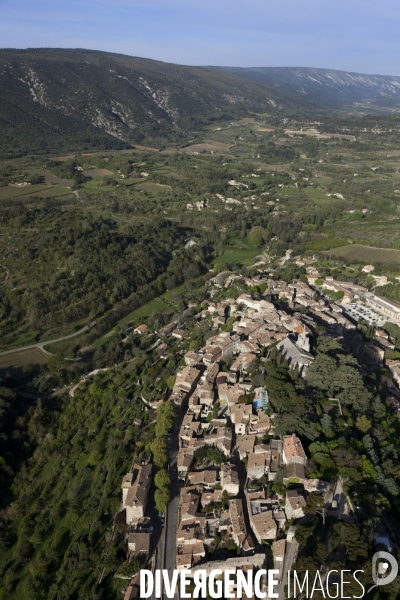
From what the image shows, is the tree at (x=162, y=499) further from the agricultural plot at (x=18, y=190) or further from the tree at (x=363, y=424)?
the agricultural plot at (x=18, y=190)

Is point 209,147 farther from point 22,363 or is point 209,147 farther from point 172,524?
point 172,524

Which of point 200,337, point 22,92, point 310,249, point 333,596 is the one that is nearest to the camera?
point 333,596


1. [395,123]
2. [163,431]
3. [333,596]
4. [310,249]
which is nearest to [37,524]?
[163,431]

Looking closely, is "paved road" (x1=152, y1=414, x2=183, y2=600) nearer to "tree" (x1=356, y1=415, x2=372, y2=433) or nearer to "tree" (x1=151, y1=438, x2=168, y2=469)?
"tree" (x1=151, y1=438, x2=168, y2=469)

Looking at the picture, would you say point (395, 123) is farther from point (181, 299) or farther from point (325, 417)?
point (325, 417)

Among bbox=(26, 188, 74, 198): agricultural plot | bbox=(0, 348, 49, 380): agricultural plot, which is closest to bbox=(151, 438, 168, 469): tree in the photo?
bbox=(0, 348, 49, 380): agricultural plot

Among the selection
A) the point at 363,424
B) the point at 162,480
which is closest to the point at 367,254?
the point at 363,424

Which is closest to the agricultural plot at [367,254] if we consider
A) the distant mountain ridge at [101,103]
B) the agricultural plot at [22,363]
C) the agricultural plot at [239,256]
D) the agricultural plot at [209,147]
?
the agricultural plot at [239,256]
